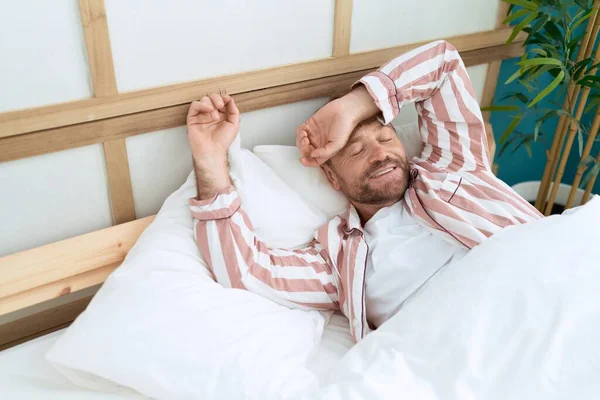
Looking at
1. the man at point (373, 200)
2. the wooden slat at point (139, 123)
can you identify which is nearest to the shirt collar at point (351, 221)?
the man at point (373, 200)

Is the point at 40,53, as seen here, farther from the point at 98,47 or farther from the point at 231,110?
the point at 231,110

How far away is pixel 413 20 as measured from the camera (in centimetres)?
164

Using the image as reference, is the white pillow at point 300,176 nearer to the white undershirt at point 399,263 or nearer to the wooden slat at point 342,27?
the white undershirt at point 399,263

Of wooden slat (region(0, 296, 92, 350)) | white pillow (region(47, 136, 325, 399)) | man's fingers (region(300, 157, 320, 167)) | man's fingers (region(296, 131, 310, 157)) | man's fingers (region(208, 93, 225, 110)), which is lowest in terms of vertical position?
wooden slat (region(0, 296, 92, 350))

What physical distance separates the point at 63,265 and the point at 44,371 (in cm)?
24

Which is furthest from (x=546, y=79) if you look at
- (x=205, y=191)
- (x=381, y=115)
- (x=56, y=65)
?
(x=56, y=65)

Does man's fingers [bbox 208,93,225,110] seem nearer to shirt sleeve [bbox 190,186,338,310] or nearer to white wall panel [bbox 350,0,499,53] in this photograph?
shirt sleeve [bbox 190,186,338,310]

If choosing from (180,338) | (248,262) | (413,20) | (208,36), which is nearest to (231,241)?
(248,262)

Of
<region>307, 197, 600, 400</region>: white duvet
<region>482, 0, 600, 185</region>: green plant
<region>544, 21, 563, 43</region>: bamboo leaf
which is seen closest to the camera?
<region>307, 197, 600, 400</region>: white duvet

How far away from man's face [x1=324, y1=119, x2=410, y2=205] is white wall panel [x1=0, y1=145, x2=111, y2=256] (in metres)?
0.58

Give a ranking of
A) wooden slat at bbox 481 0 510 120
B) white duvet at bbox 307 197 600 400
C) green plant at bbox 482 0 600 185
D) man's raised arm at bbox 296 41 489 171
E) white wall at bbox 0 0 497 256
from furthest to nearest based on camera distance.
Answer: wooden slat at bbox 481 0 510 120 → green plant at bbox 482 0 600 185 → man's raised arm at bbox 296 41 489 171 → white wall at bbox 0 0 497 256 → white duvet at bbox 307 197 600 400

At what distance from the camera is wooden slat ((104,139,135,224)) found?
131 centimetres

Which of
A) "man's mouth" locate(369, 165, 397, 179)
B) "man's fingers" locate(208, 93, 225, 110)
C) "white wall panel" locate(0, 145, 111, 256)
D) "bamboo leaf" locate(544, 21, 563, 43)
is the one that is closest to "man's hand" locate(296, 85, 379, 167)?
"man's mouth" locate(369, 165, 397, 179)

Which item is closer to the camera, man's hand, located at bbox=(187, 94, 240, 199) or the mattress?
the mattress
